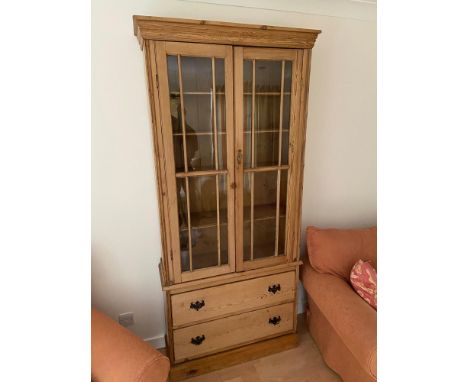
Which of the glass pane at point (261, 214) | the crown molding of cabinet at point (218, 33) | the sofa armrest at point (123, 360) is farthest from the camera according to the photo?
the glass pane at point (261, 214)

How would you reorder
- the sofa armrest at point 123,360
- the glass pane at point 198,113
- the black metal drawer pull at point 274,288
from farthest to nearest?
1. the black metal drawer pull at point 274,288
2. the glass pane at point 198,113
3. the sofa armrest at point 123,360

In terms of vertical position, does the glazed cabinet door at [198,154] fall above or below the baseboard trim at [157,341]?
above

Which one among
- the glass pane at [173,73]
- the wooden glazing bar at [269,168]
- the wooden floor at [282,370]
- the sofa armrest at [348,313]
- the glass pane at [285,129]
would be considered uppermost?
the glass pane at [173,73]

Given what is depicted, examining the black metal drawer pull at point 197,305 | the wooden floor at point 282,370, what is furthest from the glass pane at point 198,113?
the wooden floor at point 282,370

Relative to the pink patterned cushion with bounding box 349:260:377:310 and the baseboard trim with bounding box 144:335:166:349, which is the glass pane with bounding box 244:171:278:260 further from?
the baseboard trim with bounding box 144:335:166:349

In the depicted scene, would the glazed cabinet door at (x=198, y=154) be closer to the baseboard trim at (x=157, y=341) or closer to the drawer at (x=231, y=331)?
the drawer at (x=231, y=331)

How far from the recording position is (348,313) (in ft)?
5.25

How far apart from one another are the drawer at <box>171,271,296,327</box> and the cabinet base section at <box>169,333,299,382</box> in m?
0.28

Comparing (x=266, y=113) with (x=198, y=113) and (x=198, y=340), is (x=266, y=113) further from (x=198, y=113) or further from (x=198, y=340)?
(x=198, y=340)

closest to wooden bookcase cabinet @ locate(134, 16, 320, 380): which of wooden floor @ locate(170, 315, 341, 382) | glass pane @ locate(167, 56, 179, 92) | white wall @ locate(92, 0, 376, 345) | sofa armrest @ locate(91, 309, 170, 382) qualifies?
glass pane @ locate(167, 56, 179, 92)

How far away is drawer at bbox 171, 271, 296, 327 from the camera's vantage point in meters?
1.75

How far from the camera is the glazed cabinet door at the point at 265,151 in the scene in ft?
5.28
